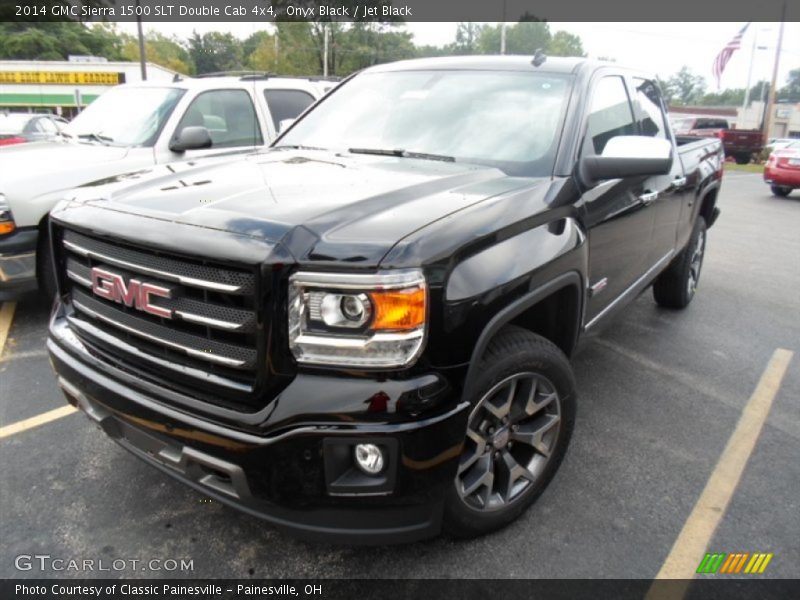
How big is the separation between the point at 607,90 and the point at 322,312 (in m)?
2.44

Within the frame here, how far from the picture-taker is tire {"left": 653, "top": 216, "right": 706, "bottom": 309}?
17.1 ft

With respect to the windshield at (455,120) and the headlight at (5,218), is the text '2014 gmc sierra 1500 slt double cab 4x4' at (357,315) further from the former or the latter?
the headlight at (5,218)

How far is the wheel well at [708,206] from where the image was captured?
17.8 feet

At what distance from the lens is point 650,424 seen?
347 cm

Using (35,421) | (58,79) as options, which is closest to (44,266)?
(35,421)

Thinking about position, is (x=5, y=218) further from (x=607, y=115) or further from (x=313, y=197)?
(x=607, y=115)

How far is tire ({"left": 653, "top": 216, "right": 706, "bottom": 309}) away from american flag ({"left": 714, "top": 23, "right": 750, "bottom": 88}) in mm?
28244

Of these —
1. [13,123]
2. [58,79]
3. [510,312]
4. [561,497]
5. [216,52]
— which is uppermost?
[216,52]

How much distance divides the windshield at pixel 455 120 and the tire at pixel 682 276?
8.71 ft

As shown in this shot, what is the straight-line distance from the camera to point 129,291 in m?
2.16

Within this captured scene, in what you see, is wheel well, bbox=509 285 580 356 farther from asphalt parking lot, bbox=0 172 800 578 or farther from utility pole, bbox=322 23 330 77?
utility pole, bbox=322 23 330 77

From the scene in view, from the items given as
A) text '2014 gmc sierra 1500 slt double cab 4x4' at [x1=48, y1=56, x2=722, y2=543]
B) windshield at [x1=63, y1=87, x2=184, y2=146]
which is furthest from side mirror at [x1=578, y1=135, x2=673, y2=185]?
windshield at [x1=63, y1=87, x2=184, y2=146]

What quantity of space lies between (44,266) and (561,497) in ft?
13.2

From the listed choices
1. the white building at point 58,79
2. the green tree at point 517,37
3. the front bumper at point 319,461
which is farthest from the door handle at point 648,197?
Result: the green tree at point 517,37
